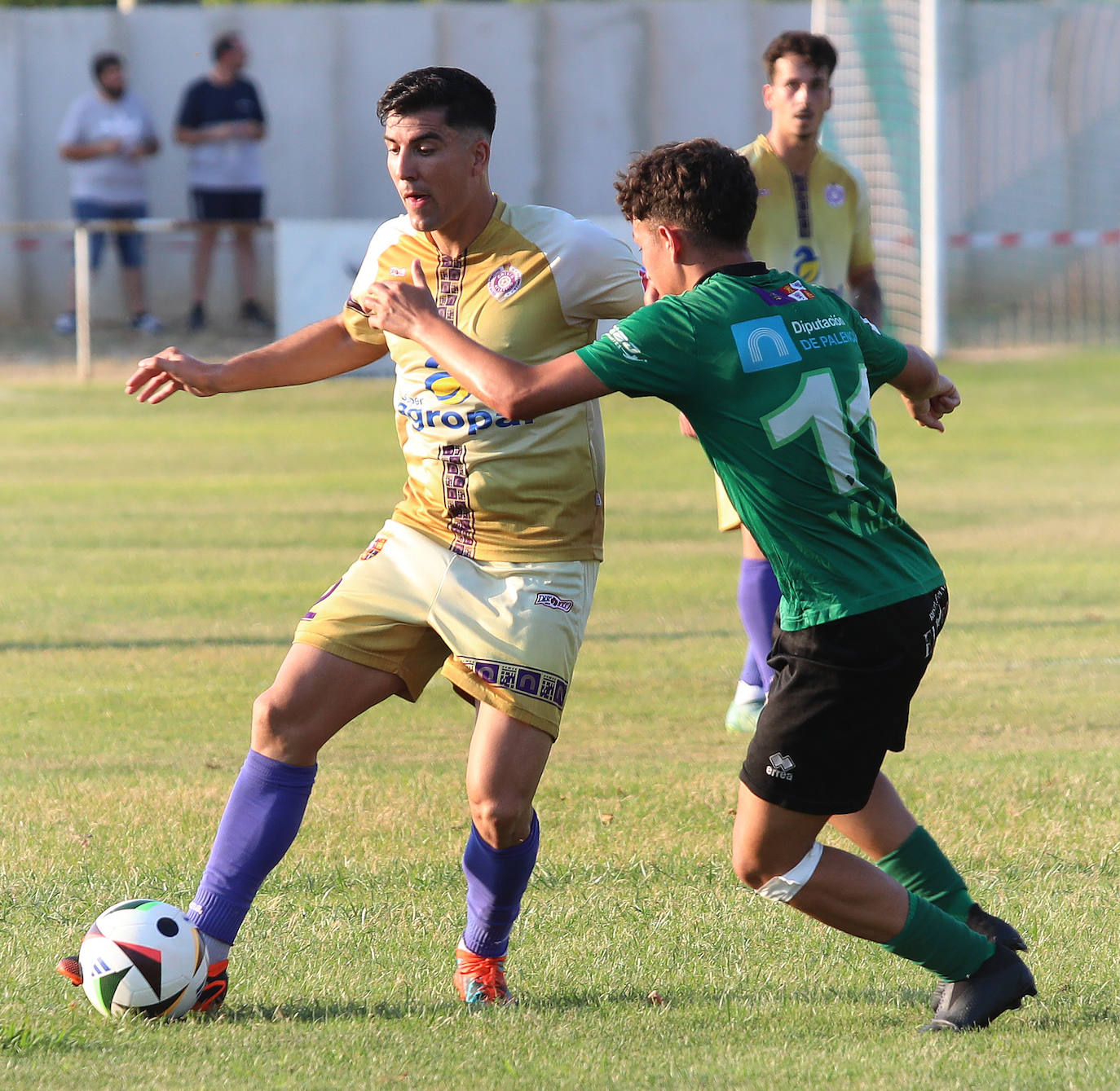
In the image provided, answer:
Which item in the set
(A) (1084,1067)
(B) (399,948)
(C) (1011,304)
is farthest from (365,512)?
(C) (1011,304)

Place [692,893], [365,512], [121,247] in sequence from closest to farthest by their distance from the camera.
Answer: [692,893], [365,512], [121,247]

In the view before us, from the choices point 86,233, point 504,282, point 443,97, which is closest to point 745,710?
point 504,282

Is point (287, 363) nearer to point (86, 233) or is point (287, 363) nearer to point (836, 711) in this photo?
point (836, 711)

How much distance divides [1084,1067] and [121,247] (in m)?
17.7

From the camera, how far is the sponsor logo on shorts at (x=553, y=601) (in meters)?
4.39

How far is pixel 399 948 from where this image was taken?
15.4 ft

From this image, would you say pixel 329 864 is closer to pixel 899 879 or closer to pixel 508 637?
pixel 508 637

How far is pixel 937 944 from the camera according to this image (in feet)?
13.1

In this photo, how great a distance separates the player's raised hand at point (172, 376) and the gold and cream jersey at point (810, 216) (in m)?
3.38

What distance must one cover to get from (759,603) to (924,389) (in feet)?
8.60

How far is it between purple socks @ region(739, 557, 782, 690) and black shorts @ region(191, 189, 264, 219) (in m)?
14.3

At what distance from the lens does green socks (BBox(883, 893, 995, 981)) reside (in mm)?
4008

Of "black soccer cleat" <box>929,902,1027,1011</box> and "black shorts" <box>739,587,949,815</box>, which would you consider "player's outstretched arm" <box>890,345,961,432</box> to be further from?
"black soccer cleat" <box>929,902,1027,1011</box>

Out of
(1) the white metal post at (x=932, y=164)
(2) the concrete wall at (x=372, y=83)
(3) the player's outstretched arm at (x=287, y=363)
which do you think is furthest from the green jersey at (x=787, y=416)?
(2) the concrete wall at (x=372, y=83)
